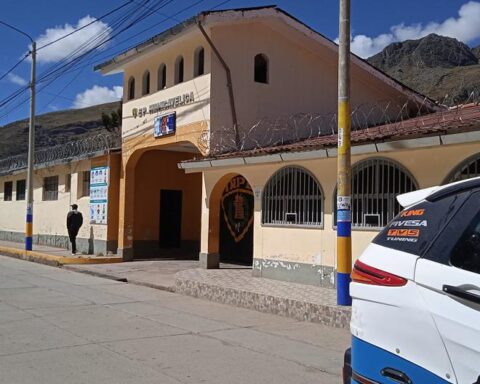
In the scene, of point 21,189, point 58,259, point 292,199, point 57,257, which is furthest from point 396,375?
point 21,189

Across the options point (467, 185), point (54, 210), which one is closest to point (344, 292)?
point (467, 185)

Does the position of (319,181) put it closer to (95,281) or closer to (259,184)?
(259,184)

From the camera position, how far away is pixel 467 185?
2.89 meters

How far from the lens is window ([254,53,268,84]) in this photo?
54.1ft

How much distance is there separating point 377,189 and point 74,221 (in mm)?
13484

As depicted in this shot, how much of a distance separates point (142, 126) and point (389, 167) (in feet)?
32.8

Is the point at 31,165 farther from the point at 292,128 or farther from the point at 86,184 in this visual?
the point at 292,128

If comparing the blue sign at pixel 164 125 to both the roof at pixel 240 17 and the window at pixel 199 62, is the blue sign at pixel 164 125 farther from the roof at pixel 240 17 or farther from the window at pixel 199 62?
the roof at pixel 240 17

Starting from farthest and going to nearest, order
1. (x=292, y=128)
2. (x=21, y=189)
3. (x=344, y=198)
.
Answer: (x=21, y=189)
(x=292, y=128)
(x=344, y=198)

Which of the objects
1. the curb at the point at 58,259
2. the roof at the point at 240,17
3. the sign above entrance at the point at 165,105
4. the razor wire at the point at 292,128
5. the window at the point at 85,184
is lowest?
the curb at the point at 58,259

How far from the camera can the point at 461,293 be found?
257 cm

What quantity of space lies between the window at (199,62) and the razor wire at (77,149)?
5.11 meters

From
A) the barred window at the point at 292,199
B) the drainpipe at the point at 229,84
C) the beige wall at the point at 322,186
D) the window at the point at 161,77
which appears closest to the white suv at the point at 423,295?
the beige wall at the point at 322,186

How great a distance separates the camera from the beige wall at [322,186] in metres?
9.50
